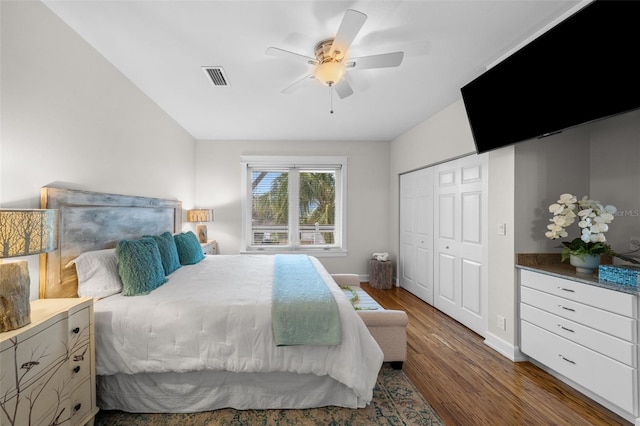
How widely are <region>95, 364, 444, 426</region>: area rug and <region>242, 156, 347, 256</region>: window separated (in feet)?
10.2

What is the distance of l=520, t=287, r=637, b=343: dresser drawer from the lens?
166 cm

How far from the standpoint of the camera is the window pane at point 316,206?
16.2 feet

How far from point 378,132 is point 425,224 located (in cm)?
163

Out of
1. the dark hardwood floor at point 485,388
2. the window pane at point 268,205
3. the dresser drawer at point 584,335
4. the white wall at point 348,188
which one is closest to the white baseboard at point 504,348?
the dark hardwood floor at point 485,388

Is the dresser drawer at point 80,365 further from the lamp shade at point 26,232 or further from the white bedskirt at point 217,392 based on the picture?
the lamp shade at point 26,232

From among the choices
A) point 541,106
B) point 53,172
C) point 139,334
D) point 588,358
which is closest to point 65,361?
point 139,334

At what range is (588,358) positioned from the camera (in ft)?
6.06

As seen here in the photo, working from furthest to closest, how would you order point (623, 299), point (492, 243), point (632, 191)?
1. point (492, 243)
2. point (632, 191)
3. point (623, 299)

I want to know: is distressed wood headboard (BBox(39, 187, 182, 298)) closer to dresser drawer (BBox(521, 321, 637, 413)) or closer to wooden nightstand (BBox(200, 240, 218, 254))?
wooden nightstand (BBox(200, 240, 218, 254))

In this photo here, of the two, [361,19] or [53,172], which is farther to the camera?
[53,172]

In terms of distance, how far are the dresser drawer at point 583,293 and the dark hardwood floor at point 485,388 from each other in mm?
678

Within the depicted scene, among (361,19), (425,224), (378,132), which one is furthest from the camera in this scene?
(378,132)

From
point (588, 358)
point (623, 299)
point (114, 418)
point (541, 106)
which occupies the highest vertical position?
point (541, 106)

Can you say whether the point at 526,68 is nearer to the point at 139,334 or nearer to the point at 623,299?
the point at 623,299
